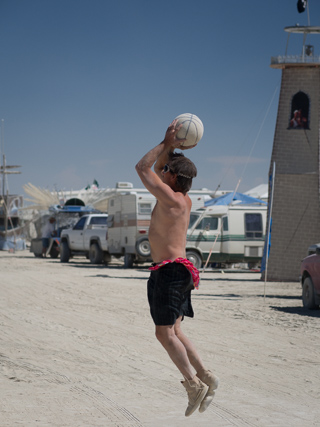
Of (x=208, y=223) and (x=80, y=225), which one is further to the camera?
(x=80, y=225)

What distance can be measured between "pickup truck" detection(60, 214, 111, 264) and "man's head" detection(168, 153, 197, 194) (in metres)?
23.8

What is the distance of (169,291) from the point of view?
477 cm

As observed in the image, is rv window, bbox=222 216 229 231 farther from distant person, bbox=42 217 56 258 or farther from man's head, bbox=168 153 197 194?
man's head, bbox=168 153 197 194

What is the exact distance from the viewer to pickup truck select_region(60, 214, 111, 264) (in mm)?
29281

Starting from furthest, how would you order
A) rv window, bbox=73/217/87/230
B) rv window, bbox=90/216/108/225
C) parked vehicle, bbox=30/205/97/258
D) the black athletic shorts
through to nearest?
1. parked vehicle, bbox=30/205/97/258
2. rv window, bbox=73/217/87/230
3. rv window, bbox=90/216/108/225
4. the black athletic shorts

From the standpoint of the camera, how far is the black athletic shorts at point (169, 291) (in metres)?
4.76

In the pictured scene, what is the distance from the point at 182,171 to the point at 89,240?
82.6 feet

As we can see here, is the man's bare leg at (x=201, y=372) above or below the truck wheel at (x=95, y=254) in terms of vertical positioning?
below

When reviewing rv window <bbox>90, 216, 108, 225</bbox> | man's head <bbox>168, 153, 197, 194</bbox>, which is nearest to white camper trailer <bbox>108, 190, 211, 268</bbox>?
rv window <bbox>90, 216, 108, 225</bbox>

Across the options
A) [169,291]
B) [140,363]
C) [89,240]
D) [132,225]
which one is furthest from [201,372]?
[89,240]

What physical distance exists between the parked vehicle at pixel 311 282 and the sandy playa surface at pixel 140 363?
12.0 inches

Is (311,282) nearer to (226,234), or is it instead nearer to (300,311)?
(300,311)

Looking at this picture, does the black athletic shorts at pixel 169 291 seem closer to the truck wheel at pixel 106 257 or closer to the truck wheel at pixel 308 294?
the truck wheel at pixel 308 294

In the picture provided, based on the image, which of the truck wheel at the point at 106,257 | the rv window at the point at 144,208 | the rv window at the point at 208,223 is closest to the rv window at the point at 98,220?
the truck wheel at the point at 106,257
